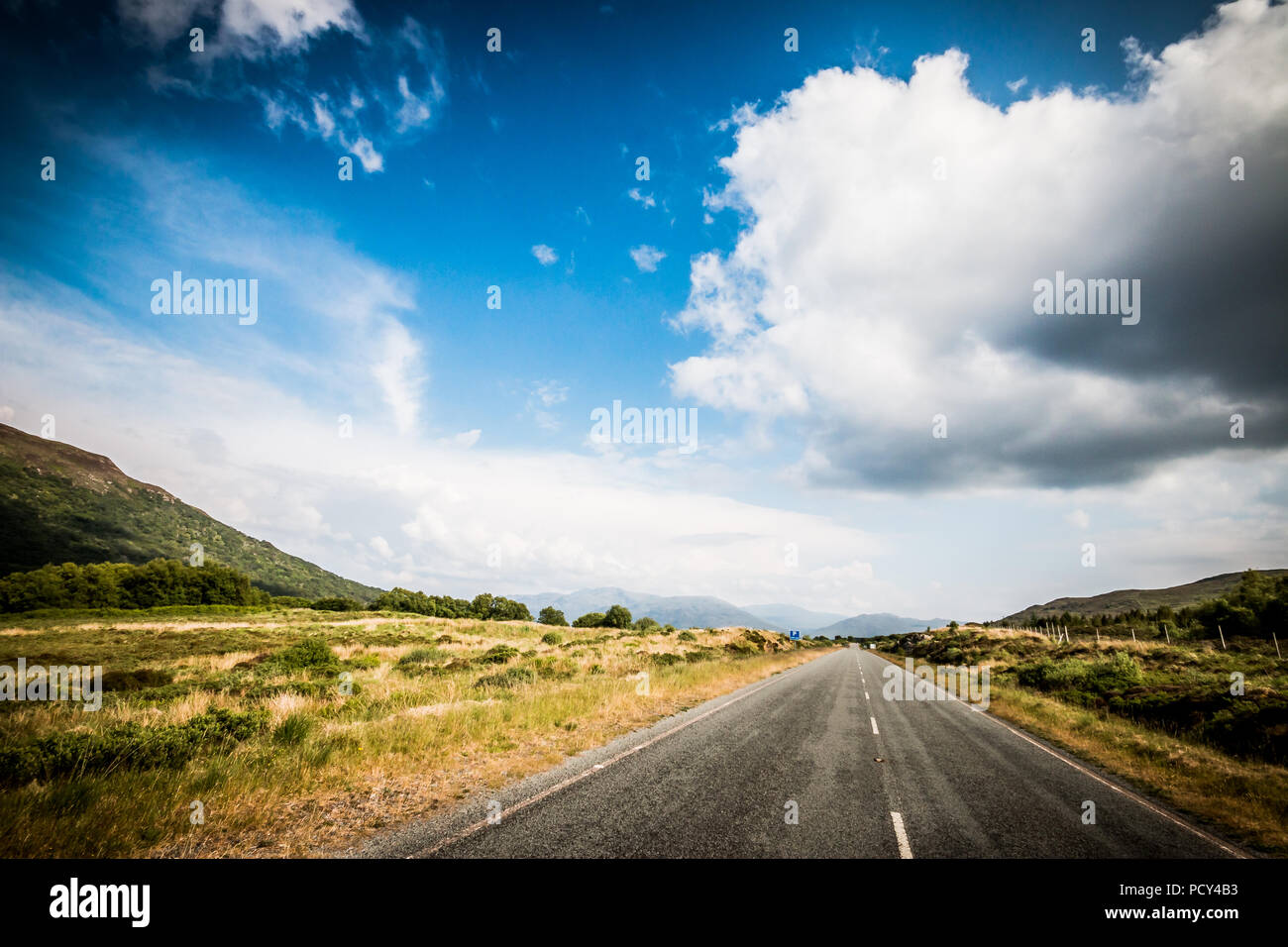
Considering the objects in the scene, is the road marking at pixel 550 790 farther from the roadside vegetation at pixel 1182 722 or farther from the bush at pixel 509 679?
the bush at pixel 509 679

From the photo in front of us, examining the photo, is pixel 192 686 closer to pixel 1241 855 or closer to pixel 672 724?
pixel 672 724

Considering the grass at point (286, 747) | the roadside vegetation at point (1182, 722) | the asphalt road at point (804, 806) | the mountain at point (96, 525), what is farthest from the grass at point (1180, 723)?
the mountain at point (96, 525)

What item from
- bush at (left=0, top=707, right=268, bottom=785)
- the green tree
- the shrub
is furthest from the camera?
the green tree

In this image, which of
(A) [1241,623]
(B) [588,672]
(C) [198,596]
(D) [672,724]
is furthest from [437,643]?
(C) [198,596]

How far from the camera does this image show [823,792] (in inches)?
282

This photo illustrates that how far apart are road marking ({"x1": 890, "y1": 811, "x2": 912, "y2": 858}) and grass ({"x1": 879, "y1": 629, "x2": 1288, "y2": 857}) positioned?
4569 mm

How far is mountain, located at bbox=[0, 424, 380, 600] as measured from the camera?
398ft

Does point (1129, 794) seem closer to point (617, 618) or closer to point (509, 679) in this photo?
point (509, 679)

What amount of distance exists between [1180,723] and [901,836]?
14.3 metres

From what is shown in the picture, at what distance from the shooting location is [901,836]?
5.66m

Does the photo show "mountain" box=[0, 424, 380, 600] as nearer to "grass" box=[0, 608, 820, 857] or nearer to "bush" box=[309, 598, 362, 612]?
"bush" box=[309, 598, 362, 612]

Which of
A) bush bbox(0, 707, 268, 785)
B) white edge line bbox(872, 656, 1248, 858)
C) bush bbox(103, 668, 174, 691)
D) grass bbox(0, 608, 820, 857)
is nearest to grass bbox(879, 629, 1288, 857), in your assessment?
white edge line bbox(872, 656, 1248, 858)
